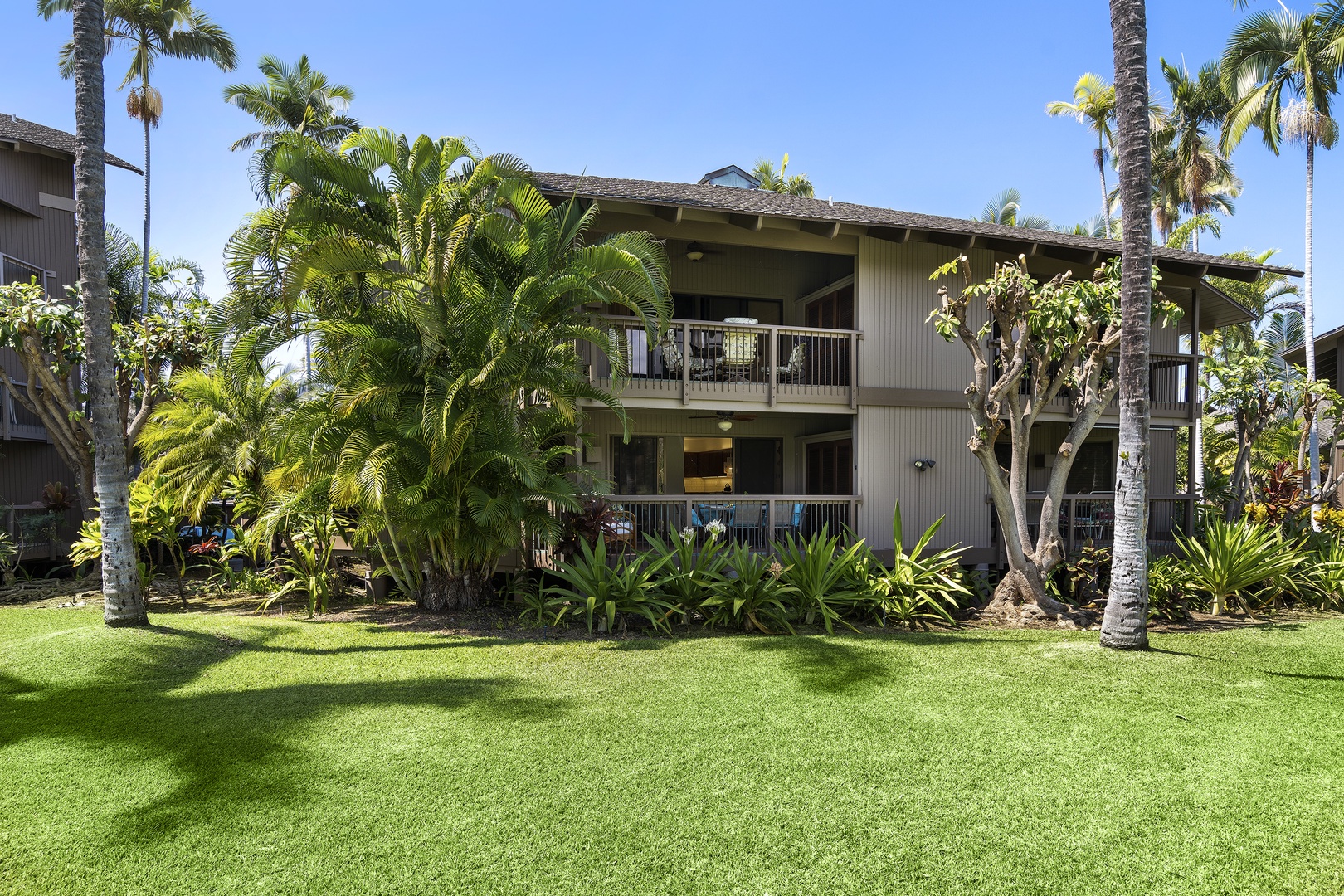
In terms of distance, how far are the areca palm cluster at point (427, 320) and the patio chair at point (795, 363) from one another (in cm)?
376

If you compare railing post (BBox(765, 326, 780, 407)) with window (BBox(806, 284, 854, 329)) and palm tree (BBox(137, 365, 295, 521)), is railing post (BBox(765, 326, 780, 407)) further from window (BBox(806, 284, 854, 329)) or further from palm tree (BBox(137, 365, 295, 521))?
palm tree (BBox(137, 365, 295, 521))

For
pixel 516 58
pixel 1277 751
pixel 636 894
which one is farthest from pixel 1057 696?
pixel 516 58

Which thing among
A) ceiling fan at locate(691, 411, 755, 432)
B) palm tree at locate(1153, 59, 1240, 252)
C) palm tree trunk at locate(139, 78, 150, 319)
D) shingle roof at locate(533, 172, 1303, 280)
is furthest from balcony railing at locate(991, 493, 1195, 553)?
palm tree trunk at locate(139, 78, 150, 319)

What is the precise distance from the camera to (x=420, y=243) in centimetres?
894

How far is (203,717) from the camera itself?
5.70 m

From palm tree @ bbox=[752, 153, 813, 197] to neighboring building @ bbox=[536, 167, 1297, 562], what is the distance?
66.0 feet

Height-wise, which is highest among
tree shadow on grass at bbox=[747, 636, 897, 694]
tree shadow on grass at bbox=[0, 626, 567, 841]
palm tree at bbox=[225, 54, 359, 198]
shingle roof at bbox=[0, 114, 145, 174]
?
palm tree at bbox=[225, 54, 359, 198]

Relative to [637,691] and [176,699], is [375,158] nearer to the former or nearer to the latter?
[176,699]

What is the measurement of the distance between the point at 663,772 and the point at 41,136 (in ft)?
66.0

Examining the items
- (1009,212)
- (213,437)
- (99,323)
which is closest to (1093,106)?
(1009,212)

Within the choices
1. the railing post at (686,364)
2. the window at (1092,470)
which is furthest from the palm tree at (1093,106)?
the railing post at (686,364)

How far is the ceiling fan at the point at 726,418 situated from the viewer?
15.0 meters

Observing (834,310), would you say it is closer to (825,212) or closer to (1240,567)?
(825,212)

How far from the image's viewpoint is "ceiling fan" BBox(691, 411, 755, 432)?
1503cm
